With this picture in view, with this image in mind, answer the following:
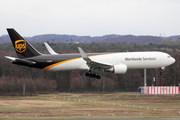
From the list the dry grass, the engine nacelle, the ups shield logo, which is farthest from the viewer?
the dry grass

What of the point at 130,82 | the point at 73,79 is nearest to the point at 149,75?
the point at 130,82

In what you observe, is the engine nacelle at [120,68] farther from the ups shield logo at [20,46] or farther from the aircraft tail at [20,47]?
the ups shield logo at [20,46]

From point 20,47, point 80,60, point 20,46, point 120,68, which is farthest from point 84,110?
point 20,46

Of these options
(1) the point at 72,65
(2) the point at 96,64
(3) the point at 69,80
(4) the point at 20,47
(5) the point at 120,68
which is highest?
(4) the point at 20,47

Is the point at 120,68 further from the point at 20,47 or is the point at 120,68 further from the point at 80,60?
the point at 20,47

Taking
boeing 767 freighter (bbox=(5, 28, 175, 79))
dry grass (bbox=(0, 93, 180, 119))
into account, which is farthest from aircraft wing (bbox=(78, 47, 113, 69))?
dry grass (bbox=(0, 93, 180, 119))

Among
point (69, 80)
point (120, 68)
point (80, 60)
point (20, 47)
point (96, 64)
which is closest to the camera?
point (120, 68)

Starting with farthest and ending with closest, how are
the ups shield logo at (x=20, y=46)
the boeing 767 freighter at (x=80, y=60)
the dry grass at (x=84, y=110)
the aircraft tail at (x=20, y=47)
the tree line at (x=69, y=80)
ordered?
the tree line at (x=69, y=80) → the dry grass at (x=84, y=110) → the ups shield logo at (x=20, y=46) → the aircraft tail at (x=20, y=47) → the boeing 767 freighter at (x=80, y=60)

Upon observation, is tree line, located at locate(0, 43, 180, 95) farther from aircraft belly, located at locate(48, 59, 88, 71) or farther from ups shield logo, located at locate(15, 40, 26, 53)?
aircraft belly, located at locate(48, 59, 88, 71)

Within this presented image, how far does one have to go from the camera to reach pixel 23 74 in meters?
136

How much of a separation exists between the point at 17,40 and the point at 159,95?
61.3 metres

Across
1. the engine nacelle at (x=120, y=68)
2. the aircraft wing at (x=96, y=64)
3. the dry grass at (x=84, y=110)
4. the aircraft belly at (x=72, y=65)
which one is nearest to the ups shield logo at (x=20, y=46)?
the aircraft belly at (x=72, y=65)

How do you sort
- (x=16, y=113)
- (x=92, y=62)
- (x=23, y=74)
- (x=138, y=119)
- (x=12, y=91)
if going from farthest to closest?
(x=23, y=74)
(x=12, y=91)
(x=16, y=113)
(x=92, y=62)
(x=138, y=119)

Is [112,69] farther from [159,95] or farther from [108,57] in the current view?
[159,95]
